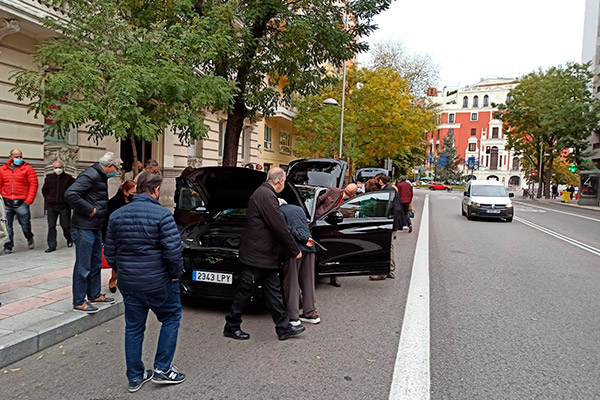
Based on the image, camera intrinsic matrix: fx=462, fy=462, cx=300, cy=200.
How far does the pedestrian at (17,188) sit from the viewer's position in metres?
8.50

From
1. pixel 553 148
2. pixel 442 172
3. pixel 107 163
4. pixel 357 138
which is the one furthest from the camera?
pixel 442 172

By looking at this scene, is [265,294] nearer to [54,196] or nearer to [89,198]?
[89,198]

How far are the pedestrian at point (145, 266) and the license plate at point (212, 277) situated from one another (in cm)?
166

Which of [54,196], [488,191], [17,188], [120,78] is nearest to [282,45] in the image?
[120,78]

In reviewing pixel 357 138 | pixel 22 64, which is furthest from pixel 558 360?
pixel 357 138

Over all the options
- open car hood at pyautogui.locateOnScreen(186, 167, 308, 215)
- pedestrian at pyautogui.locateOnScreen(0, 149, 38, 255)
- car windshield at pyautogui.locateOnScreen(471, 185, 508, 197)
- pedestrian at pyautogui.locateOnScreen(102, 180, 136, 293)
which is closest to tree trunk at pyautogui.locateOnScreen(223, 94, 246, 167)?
pedestrian at pyautogui.locateOnScreen(0, 149, 38, 255)

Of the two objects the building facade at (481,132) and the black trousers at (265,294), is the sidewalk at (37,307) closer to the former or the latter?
the black trousers at (265,294)

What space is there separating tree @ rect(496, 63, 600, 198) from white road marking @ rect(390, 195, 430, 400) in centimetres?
3880

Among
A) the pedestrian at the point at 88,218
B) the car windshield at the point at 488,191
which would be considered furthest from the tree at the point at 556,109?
the pedestrian at the point at 88,218

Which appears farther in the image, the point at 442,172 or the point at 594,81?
the point at 442,172

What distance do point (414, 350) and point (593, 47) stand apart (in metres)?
63.2

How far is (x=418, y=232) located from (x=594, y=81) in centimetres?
4140

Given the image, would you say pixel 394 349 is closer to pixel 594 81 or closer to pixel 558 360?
pixel 558 360

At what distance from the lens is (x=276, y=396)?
358cm
